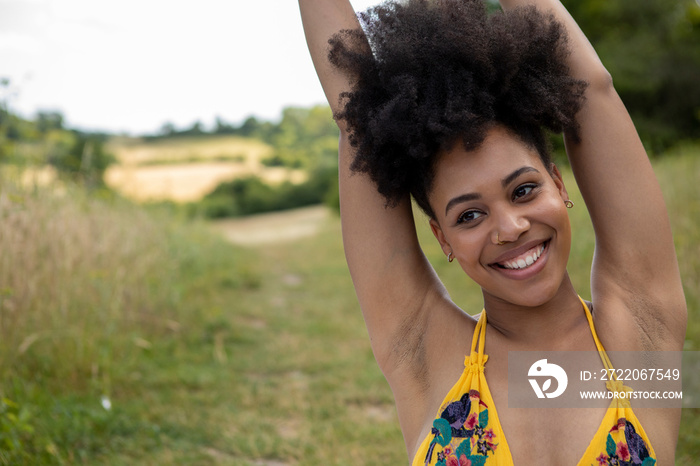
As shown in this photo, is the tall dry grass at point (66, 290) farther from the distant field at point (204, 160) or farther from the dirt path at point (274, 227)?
the dirt path at point (274, 227)

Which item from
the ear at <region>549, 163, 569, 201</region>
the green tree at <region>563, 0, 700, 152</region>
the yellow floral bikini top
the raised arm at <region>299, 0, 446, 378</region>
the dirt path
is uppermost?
the green tree at <region>563, 0, 700, 152</region>

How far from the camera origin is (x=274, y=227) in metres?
23.9

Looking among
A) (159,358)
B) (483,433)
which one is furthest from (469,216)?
(159,358)

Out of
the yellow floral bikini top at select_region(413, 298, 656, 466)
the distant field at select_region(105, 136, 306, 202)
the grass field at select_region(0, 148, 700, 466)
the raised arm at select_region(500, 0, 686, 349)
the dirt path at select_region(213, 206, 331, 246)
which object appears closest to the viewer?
the yellow floral bikini top at select_region(413, 298, 656, 466)

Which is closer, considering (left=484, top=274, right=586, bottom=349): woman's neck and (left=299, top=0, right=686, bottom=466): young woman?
(left=299, top=0, right=686, bottom=466): young woman

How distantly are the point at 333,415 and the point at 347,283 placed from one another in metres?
4.85

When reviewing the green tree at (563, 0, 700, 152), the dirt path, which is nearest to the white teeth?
the dirt path

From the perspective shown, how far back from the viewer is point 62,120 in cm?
647

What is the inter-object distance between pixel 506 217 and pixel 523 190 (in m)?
0.10

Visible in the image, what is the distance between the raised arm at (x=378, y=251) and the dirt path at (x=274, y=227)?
14.3m

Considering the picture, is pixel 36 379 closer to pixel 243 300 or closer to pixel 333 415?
pixel 333 415

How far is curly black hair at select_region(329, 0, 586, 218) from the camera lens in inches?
61.4

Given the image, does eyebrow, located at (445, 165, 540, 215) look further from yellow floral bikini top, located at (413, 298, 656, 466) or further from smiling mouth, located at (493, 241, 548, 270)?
yellow floral bikini top, located at (413, 298, 656, 466)

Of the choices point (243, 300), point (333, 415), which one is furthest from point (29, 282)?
point (243, 300)
